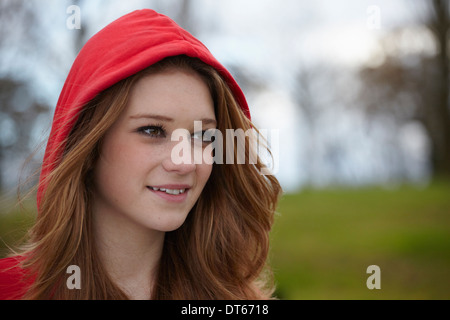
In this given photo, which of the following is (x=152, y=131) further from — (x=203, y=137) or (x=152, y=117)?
(x=203, y=137)

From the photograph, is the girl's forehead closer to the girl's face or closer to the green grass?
the girl's face

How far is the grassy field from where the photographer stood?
555 centimetres

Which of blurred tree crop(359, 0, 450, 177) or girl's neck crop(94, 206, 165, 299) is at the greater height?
blurred tree crop(359, 0, 450, 177)

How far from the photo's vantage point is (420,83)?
14.5 metres

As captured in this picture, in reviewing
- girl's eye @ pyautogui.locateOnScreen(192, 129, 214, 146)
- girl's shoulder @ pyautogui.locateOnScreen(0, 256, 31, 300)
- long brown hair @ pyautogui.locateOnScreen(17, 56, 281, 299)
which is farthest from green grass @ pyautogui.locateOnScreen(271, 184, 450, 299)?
girl's shoulder @ pyautogui.locateOnScreen(0, 256, 31, 300)

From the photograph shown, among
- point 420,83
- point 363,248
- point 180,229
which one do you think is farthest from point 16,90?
point 420,83

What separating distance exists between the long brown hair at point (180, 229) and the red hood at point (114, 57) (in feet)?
0.17

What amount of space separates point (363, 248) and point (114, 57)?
5.42m

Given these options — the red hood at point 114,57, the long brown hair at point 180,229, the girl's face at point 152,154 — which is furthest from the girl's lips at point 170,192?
the red hood at point 114,57

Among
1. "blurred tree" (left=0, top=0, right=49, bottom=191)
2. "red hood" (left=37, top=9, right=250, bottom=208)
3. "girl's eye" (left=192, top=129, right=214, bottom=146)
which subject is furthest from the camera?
"blurred tree" (left=0, top=0, right=49, bottom=191)

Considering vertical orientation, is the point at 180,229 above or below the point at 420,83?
below

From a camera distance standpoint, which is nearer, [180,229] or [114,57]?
[114,57]

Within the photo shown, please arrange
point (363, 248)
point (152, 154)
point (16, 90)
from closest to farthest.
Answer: point (152, 154), point (16, 90), point (363, 248)

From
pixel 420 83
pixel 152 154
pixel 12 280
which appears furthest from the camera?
pixel 420 83
